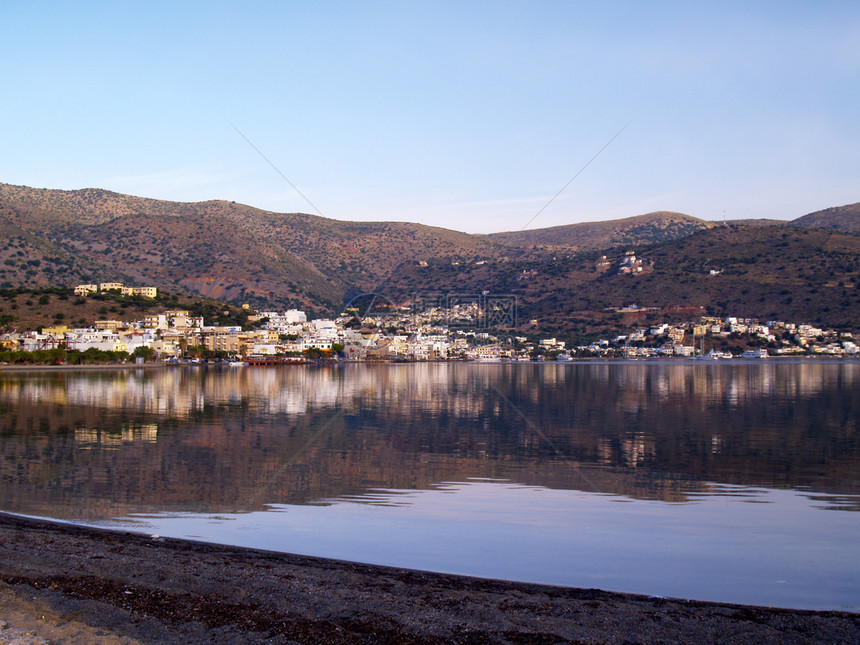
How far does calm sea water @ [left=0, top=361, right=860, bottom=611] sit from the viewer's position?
757 centimetres

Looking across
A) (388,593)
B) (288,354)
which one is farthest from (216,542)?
(288,354)

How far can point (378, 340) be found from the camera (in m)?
121

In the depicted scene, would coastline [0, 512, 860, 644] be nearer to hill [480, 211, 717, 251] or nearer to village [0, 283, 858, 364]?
village [0, 283, 858, 364]

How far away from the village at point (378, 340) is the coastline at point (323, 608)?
73833mm

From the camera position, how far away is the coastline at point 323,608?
5.11 metres

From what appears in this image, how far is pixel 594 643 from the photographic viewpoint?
506 centimetres

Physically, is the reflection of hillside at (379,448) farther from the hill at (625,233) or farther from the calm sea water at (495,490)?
the hill at (625,233)

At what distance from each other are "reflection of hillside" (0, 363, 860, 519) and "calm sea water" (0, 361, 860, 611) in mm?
63

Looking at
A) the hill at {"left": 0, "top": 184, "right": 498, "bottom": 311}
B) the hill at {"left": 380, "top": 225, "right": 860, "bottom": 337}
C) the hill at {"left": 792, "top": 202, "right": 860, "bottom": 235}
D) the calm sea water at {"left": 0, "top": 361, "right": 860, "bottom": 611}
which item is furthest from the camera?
the hill at {"left": 792, "top": 202, "right": 860, "bottom": 235}

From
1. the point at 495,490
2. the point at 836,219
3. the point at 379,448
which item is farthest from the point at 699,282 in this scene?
the point at 495,490

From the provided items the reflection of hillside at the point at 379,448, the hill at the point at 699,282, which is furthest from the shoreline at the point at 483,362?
the reflection of hillside at the point at 379,448

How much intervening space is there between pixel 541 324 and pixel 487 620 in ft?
377

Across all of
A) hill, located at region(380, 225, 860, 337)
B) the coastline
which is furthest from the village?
the coastline

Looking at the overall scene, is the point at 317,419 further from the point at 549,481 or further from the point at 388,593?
the point at 388,593
